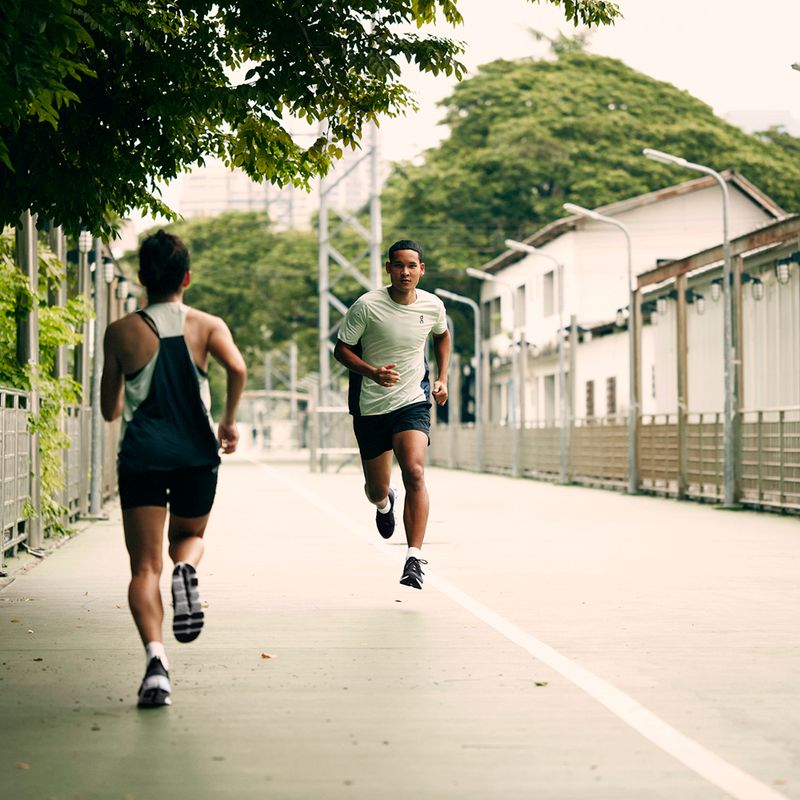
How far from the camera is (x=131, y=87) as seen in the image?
1067 centimetres

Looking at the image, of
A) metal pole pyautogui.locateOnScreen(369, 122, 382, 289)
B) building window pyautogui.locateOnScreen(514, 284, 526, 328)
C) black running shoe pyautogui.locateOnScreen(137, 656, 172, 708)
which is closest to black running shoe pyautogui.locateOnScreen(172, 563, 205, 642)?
black running shoe pyautogui.locateOnScreen(137, 656, 172, 708)

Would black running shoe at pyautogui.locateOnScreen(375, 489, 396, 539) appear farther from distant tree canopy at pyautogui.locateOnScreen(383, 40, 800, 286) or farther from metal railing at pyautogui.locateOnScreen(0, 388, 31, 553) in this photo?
distant tree canopy at pyautogui.locateOnScreen(383, 40, 800, 286)

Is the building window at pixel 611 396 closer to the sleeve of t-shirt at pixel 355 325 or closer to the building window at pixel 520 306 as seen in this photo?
the building window at pixel 520 306

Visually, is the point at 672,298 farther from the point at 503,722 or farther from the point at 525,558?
the point at 503,722

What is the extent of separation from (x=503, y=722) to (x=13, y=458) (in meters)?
7.74

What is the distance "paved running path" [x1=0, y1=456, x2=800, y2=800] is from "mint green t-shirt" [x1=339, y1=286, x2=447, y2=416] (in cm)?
122

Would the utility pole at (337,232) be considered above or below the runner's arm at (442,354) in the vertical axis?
above

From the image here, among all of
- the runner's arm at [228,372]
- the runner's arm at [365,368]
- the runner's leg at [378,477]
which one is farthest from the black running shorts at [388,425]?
the runner's arm at [228,372]

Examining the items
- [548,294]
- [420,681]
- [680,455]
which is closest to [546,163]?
[548,294]

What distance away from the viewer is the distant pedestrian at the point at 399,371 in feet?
34.3

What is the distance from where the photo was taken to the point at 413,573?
33.8 ft

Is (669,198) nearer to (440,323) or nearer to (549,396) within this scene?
(549,396)

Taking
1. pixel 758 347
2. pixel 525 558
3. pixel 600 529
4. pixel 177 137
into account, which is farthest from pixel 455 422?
pixel 177 137

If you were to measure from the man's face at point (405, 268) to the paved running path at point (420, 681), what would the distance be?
188 centimetres
